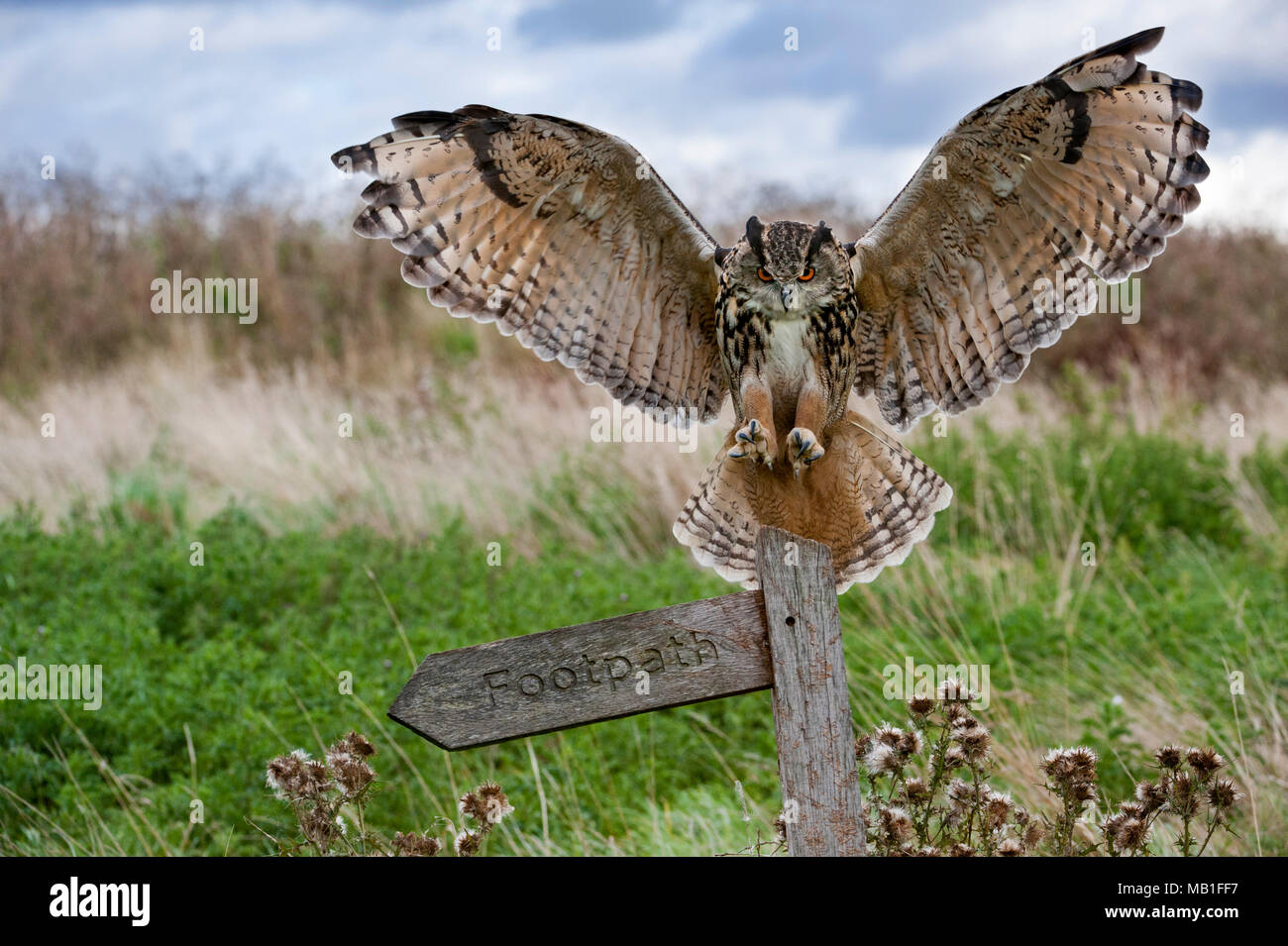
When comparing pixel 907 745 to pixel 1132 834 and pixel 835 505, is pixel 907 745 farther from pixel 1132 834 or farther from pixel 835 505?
pixel 835 505

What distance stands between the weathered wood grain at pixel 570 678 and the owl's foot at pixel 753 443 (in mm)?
618

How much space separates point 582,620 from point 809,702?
356 cm

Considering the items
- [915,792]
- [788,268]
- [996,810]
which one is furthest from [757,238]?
[996,810]

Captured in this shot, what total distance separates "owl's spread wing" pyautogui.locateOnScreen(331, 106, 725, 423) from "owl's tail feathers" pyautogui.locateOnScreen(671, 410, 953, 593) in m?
0.42

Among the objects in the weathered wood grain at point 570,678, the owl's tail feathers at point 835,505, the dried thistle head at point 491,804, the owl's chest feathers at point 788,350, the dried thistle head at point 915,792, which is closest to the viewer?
the weathered wood grain at point 570,678

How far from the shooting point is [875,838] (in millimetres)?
3131

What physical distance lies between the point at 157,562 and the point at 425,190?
15.0ft

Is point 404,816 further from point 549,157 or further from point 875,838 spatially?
point 549,157

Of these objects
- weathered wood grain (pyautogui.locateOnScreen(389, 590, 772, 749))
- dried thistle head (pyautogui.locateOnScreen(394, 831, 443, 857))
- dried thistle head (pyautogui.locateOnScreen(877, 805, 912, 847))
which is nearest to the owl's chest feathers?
weathered wood grain (pyautogui.locateOnScreen(389, 590, 772, 749))

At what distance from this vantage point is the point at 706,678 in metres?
2.75

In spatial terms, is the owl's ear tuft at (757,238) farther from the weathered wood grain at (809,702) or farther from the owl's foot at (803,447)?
the weathered wood grain at (809,702)

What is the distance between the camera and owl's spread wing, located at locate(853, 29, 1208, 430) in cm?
318

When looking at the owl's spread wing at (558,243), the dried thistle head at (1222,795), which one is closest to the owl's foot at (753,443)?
the owl's spread wing at (558,243)

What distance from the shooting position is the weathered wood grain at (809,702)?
2.72m
